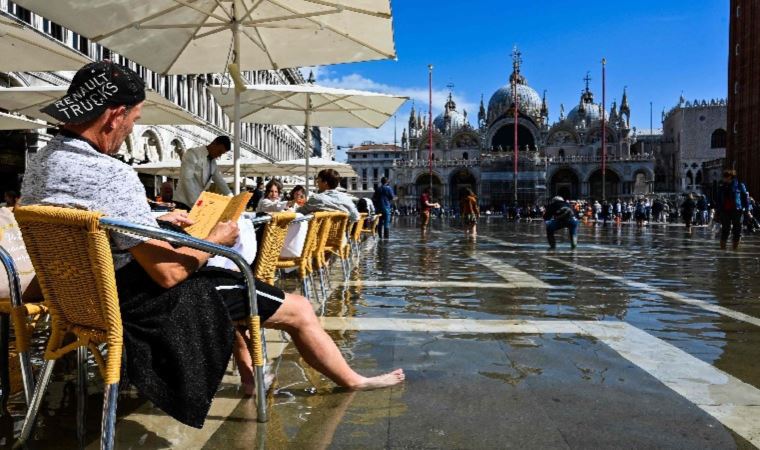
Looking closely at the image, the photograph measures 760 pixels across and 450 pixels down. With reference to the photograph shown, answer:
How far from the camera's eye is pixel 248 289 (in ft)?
8.52

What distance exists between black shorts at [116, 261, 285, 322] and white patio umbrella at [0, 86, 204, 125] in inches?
244

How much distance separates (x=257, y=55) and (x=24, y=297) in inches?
224

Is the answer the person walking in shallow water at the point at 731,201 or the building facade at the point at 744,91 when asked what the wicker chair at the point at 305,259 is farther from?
the building facade at the point at 744,91

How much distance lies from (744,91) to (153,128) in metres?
37.2

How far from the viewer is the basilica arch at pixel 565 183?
79125 mm

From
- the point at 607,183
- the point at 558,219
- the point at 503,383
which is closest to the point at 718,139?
the point at 607,183

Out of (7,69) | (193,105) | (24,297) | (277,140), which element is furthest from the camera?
(277,140)

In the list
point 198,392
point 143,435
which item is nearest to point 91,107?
point 198,392

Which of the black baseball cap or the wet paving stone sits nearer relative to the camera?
the black baseball cap

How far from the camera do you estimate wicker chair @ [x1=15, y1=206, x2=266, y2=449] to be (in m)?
2.03

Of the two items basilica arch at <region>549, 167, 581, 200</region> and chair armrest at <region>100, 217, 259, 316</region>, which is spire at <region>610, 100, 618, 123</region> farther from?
chair armrest at <region>100, 217, 259, 316</region>

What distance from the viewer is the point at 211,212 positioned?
2.94 m

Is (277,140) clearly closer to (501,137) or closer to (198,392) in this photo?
(501,137)

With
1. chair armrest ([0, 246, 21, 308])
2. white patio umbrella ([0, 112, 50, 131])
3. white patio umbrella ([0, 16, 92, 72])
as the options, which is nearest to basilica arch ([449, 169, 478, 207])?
white patio umbrella ([0, 112, 50, 131])
